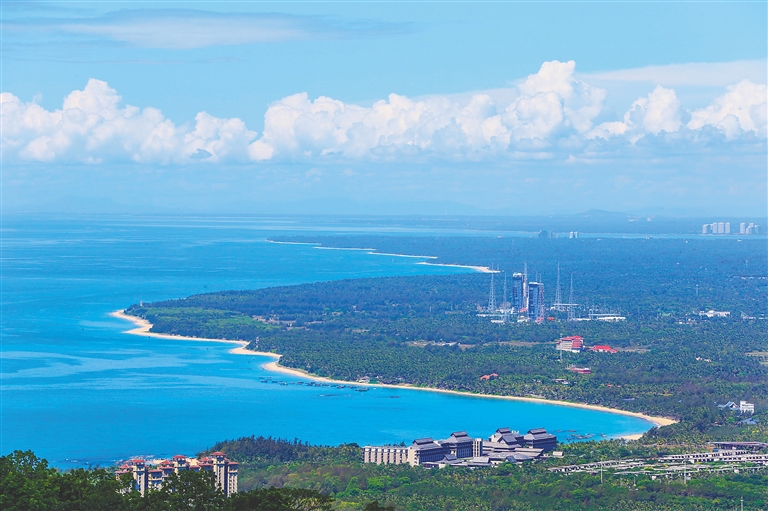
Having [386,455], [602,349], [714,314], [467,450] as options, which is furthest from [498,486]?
[714,314]

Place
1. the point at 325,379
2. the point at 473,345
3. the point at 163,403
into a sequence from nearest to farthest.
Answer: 1. the point at 163,403
2. the point at 325,379
3. the point at 473,345

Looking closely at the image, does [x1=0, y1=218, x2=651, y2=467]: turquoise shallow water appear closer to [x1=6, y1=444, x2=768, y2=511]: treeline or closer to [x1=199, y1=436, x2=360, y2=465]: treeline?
[x1=199, y1=436, x2=360, y2=465]: treeline

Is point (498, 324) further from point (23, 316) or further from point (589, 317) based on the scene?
point (23, 316)

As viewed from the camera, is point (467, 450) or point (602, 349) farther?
point (602, 349)

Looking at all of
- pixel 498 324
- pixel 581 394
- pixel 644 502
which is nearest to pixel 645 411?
pixel 581 394

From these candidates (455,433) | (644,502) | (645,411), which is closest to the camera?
(644,502)

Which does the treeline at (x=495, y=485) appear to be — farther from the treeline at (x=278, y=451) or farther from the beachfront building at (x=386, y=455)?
the beachfront building at (x=386, y=455)

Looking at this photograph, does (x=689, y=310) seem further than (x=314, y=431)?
Yes

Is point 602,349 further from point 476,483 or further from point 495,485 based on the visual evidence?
point 495,485

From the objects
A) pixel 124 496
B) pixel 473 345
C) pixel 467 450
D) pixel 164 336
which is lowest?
pixel 467 450

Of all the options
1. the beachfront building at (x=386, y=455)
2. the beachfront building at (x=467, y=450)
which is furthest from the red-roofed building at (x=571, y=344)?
the beachfront building at (x=386, y=455)
